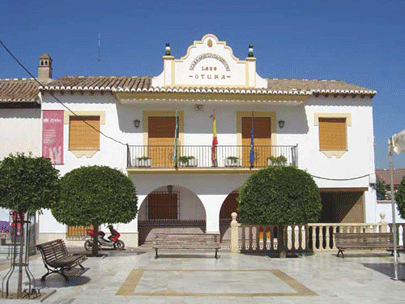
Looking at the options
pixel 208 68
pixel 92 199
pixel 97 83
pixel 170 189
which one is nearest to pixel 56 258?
pixel 92 199

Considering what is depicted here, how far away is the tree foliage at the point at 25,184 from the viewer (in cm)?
800

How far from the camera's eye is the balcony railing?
1808 cm

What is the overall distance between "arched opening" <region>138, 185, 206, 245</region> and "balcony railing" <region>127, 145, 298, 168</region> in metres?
1.43

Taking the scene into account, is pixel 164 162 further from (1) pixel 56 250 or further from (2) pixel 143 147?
(1) pixel 56 250

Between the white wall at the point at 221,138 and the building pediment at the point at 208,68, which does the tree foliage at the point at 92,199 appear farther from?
the building pediment at the point at 208,68

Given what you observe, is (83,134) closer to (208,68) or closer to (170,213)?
(170,213)

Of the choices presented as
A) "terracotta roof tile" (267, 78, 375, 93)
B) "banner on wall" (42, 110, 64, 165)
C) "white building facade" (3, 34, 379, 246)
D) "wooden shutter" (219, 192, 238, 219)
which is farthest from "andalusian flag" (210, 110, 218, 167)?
"banner on wall" (42, 110, 64, 165)

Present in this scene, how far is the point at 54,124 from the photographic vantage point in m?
18.1

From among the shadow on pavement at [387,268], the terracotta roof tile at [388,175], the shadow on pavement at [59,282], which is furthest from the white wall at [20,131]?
the terracotta roof tile at [388,175]

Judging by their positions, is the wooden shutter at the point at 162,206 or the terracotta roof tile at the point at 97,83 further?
the wooden shutter at the point at 162,206

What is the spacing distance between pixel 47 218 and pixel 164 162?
4.56 m

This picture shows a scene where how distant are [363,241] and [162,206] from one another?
7.97m

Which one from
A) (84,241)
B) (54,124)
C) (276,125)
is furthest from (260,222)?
(54,124)

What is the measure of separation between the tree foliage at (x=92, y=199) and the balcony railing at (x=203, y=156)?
4034 millimetres
